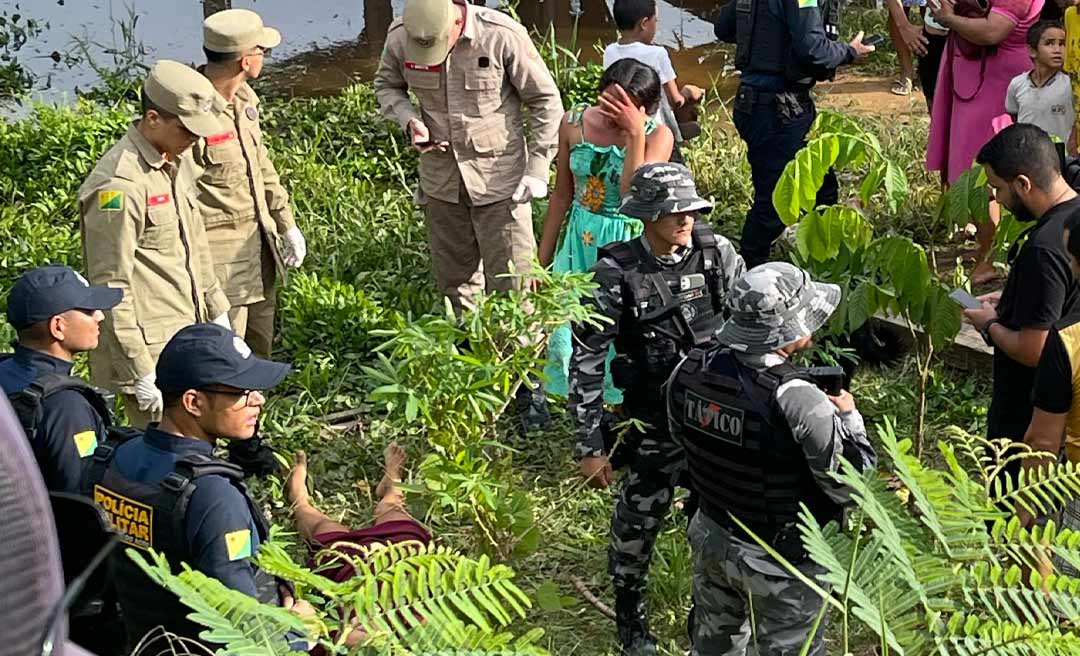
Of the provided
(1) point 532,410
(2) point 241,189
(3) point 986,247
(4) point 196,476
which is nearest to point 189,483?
(4) point 196,476

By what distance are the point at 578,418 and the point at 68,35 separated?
7927 mm

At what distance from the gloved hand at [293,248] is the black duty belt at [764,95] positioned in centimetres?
218

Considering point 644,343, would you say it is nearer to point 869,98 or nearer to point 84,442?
point 84,442

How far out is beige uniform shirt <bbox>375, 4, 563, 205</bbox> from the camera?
5.59 meters

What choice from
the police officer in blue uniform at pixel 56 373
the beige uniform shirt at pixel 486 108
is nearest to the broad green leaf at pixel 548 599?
the police officer in blue uniform at pixel 56 373

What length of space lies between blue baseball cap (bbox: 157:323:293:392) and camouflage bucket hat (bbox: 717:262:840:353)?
1.13 metres

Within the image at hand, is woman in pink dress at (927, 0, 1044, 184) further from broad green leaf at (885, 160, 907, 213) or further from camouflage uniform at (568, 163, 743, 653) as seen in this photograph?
camouflage uniform at (568, 163, 743, 653)

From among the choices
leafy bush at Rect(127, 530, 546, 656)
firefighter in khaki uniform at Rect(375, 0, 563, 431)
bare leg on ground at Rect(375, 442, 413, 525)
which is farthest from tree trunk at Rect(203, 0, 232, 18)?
leafy bush at Rect(127, 530, 546, 656)

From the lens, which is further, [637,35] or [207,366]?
[637,35]

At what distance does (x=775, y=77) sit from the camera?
626 cm

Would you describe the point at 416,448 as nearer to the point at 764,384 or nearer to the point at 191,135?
the point at 191,135

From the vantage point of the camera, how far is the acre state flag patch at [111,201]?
4.39m

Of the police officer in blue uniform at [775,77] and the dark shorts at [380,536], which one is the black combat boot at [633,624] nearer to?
the dark shorts at [380,536]

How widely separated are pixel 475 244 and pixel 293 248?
793 mm
